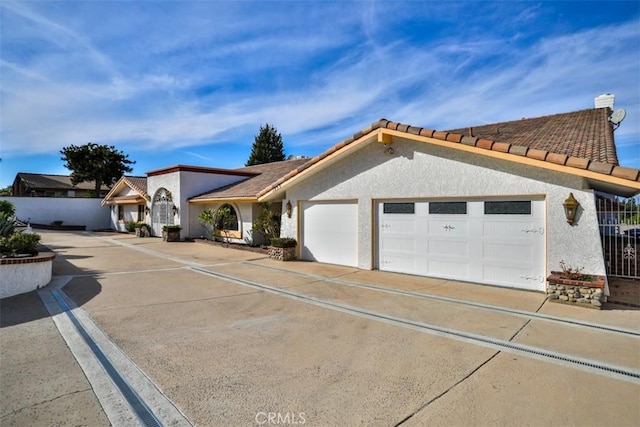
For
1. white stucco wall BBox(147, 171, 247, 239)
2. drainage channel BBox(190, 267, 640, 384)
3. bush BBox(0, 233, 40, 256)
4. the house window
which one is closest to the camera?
drainage channel BBox(190, 267, 640, 384)

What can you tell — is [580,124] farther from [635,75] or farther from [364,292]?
[364,292]

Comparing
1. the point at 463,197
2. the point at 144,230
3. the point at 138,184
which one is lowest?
the point at 144,230

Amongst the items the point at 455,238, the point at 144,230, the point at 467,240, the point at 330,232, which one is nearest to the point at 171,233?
the point at 144,230

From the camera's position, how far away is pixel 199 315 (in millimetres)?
7039

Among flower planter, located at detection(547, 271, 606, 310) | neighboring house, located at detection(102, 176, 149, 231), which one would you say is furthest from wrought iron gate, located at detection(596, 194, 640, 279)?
neighboring house, located at detection(102, 176, 149, 231)

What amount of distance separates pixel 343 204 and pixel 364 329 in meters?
Answer: 7.23

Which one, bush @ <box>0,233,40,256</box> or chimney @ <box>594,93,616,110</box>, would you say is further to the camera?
chimney @ <box>594,93,616,110</box>

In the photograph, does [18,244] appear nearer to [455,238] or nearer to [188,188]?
[455,238]

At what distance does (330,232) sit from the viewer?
44.0ft

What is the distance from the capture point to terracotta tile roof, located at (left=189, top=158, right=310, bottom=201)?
19.7 m

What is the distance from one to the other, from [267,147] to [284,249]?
43064mm


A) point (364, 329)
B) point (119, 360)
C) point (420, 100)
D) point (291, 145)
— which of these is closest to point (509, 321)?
point (364, 329)

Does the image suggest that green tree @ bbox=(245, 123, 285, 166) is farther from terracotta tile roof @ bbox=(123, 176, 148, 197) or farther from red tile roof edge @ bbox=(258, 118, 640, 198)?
red tile roof edge @ bbox=(258, 118, 640, 198)

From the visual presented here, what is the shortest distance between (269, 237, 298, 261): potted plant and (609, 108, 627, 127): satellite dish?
12.9 meters
